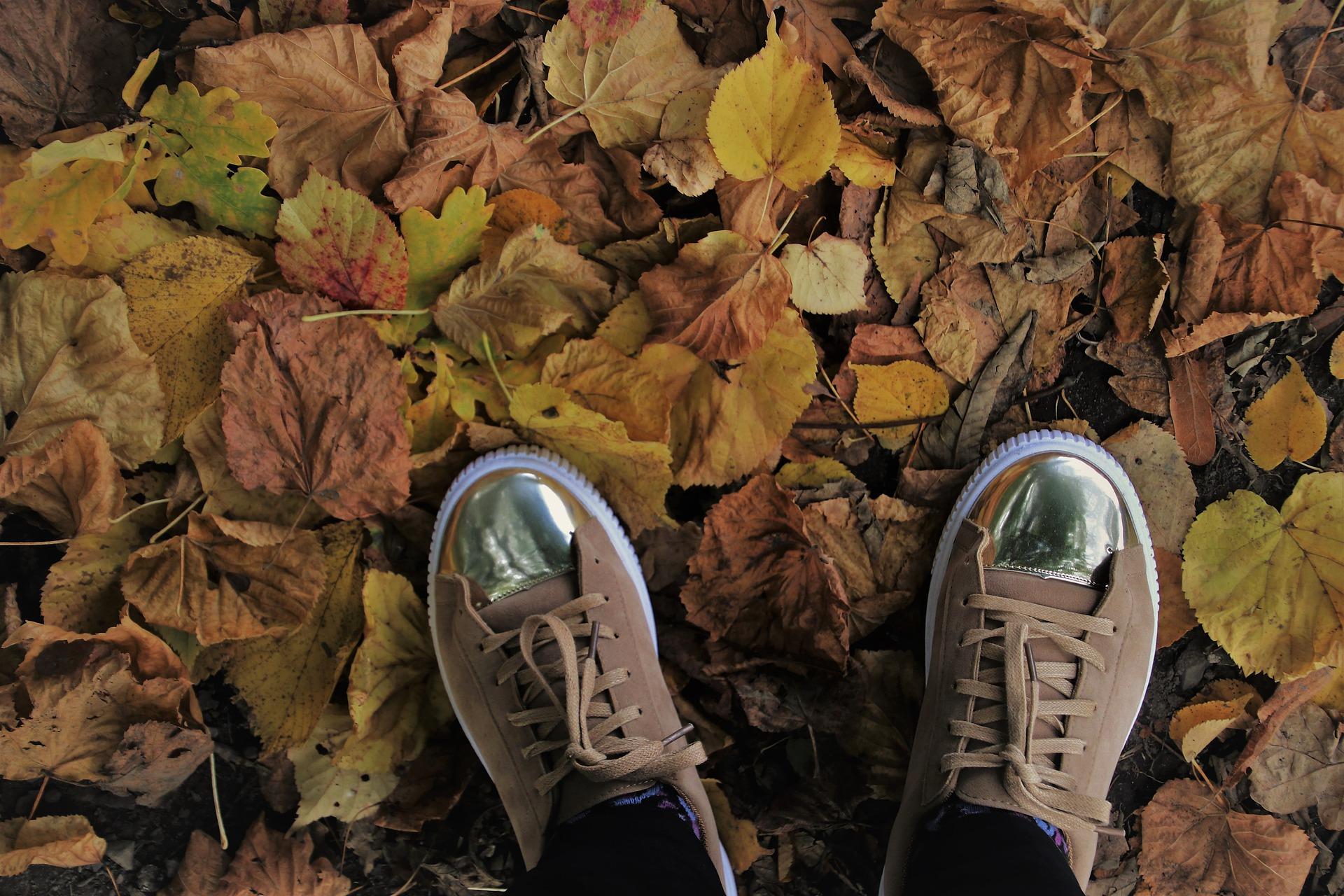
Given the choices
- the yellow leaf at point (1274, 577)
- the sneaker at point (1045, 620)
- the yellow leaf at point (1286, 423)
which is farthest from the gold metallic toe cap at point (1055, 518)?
the yellow leaf at point (1286, 423)

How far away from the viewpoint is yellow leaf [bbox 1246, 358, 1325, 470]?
120 centimetres

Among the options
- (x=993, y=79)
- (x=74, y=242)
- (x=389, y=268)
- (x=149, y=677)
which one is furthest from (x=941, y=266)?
(x=149, y=677)

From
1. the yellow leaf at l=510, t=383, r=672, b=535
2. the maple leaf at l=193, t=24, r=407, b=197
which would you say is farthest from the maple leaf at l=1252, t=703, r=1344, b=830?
the maple leaf at l=193, t=24, r=407, b=197

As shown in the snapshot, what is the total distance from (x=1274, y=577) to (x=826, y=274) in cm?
81

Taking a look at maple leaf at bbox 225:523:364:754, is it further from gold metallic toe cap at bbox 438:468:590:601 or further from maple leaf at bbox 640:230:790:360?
maple leaf at bbox 640:230:790:360

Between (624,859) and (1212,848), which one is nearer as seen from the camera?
(624,859)

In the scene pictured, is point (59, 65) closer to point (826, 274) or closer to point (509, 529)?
point (509, 529)

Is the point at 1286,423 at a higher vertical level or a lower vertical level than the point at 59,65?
lower

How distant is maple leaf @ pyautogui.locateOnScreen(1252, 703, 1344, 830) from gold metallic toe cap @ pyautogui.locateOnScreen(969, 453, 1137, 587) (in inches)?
15.9

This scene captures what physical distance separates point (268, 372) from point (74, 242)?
298mm

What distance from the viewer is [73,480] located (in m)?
1.12

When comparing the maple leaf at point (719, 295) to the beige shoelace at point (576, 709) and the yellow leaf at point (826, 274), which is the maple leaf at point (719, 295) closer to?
the yellow leaf at point (826, 274)

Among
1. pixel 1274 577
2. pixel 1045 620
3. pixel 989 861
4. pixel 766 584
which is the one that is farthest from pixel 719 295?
pixel 1274 577

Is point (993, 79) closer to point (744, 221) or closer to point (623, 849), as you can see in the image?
point (744, 221)
